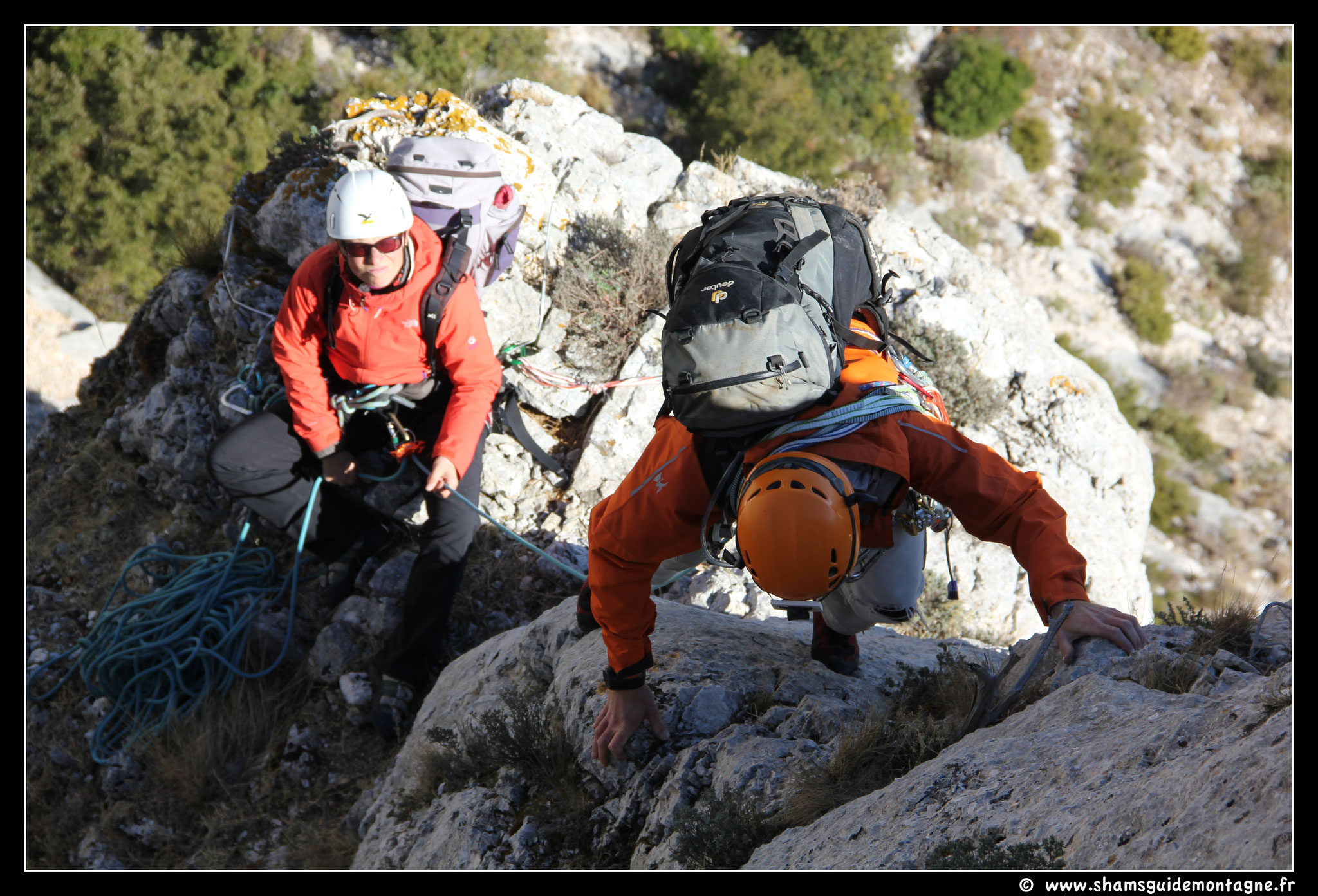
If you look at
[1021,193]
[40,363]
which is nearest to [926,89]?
[1021,193]

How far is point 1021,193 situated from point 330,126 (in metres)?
15.7

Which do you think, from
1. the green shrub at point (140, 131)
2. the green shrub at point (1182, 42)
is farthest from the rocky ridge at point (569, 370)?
the green shrub at point (1182, 42)

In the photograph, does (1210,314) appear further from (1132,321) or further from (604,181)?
(604,181)

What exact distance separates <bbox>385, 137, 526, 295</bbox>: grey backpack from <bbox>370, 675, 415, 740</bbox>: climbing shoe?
96.2 inches

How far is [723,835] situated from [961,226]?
16.6 m

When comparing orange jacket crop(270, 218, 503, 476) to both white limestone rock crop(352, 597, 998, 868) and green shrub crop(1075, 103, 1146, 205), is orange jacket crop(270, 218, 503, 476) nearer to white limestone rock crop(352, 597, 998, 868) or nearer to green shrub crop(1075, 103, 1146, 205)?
white limestone rock crop(352, 597, 998, 868)

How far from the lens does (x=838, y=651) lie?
3.15 m

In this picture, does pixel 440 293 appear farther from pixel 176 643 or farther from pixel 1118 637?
pixel 1118 637

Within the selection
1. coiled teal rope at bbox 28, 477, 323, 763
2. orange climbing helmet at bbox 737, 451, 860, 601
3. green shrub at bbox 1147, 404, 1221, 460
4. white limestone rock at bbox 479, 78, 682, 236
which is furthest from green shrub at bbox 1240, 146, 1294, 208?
coiled teal rope at bbox 28, 477, 323, 763

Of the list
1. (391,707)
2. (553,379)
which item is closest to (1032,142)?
(553,379)

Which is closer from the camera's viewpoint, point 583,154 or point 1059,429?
point 1059,429

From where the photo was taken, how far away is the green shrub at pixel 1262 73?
1833 cm

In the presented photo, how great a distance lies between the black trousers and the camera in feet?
14.0

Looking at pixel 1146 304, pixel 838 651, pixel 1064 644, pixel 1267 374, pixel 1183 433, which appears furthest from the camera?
pixel 1146 304
